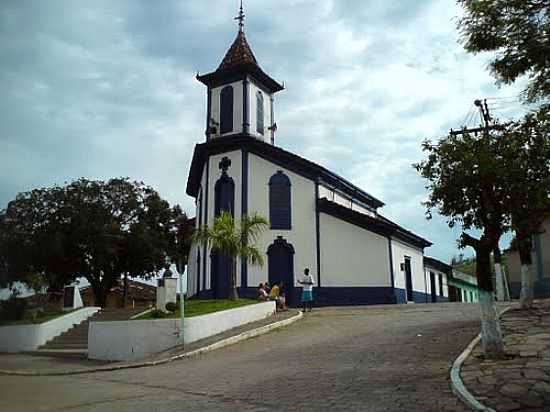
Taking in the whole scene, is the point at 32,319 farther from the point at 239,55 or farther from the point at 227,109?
the point at 239,55

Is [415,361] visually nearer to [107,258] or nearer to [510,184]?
[510,184]

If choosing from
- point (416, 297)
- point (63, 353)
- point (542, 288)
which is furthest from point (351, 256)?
point (63, 353)

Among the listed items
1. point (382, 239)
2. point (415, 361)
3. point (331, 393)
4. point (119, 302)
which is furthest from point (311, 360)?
point (119, 302)

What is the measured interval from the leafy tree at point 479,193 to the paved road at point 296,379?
1188 millimetres

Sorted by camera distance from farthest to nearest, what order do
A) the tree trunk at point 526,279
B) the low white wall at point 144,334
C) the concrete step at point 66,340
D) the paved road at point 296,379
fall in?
1. the concrete step at point 66,340
2. the low white wall at point 144,334
3. the tree trunk at point 526,279
4. the paved road at point 296,379

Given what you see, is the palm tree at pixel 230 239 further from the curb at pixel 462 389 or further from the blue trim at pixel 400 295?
the curb at pixel 462 389

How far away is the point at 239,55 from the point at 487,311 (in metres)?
23.2

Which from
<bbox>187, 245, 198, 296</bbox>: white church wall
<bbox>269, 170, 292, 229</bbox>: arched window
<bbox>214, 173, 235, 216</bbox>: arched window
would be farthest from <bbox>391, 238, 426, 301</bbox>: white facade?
<bbox>187, 245, 198, 296</bbox>: white church wall

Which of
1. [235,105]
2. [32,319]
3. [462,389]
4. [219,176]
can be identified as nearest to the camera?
[462,389]

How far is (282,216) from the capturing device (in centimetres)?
2780

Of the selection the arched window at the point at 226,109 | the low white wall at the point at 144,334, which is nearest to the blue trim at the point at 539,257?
the low white wall at the point at 144,334

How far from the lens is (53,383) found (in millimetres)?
12383

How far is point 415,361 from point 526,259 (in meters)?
6.50

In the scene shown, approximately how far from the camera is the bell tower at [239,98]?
29.7m
